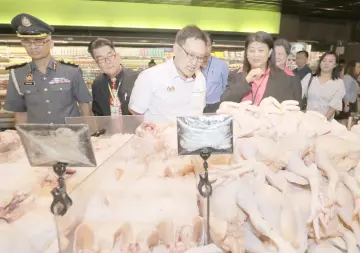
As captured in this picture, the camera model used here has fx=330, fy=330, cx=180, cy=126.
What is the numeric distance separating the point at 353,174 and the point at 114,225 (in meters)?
0.99

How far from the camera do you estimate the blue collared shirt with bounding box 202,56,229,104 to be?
3.00m

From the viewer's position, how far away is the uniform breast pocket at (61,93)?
8.26 feet

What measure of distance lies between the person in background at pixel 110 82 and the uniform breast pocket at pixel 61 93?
327mm

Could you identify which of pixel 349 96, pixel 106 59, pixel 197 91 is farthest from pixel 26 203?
pixel 349 96

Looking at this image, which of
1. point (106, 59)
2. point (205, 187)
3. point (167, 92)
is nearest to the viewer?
point (205, 187)

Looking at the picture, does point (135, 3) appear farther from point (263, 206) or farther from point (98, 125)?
point (263, 206)

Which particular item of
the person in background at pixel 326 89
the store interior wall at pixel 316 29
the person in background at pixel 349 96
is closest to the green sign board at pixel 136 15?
the store interior wall at pixel 316 29

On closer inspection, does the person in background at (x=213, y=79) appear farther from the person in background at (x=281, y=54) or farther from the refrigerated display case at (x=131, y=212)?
the refrigerated display case at (x=131, y=212)

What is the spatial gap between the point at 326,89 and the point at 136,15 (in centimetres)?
396

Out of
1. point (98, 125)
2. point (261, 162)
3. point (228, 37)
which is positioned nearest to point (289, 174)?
point (261, 162)

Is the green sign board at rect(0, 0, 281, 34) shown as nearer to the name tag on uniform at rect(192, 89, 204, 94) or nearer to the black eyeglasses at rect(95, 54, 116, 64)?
the black eyeglasses at rect(95, 54, 116, 64)

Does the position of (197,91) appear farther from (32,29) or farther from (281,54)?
(281,54)

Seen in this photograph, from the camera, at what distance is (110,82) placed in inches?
110

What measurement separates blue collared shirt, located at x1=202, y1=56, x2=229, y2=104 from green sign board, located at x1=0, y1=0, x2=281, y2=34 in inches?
142
